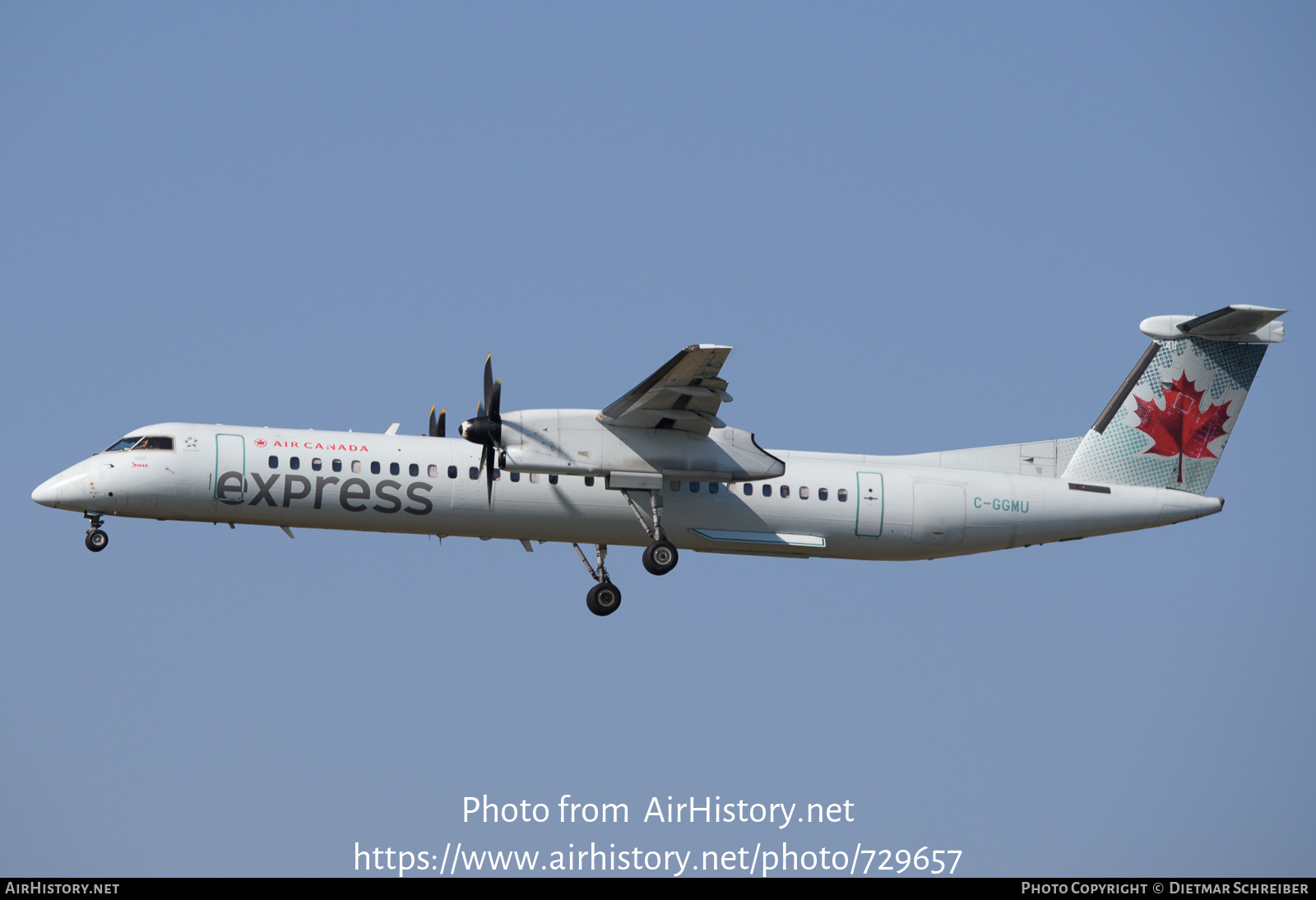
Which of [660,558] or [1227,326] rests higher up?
[1227,326]

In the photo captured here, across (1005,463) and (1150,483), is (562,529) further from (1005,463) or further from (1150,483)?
(1150,483)

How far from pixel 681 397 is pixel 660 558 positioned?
312cm

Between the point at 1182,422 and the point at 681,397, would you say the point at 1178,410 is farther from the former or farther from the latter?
the point at 681,397

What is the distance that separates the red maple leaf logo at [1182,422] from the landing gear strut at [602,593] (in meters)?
11.2

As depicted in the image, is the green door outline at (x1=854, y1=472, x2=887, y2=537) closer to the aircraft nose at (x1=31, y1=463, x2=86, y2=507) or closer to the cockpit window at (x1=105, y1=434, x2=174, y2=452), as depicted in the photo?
the cockpit window at (x1=105, y1=434, x2=174, y2=452)

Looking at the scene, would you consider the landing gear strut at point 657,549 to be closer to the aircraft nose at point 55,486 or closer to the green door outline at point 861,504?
the green door outline at point 861,504

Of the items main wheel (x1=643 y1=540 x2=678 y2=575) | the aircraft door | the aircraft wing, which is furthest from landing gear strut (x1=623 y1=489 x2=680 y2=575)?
the aircraft door

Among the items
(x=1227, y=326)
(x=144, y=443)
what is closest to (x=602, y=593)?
(x=144, y=443)

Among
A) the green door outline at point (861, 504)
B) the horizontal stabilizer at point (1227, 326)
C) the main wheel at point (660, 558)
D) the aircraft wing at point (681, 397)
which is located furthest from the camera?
the horizontal stabilizer at point (1227, 326)

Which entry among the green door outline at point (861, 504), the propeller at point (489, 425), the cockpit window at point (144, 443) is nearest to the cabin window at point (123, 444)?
the cockpit window at point (144, 443)

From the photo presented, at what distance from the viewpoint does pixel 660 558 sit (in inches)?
1063

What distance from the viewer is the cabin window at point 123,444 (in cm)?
2686

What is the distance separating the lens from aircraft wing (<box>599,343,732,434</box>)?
24781 millimetres
